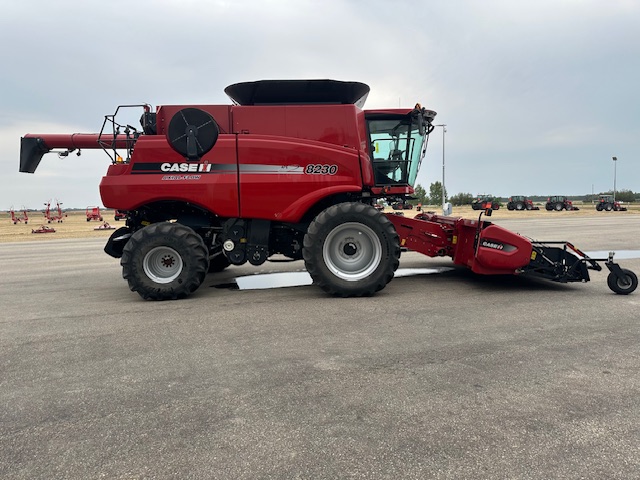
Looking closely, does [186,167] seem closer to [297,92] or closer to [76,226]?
[297,92]

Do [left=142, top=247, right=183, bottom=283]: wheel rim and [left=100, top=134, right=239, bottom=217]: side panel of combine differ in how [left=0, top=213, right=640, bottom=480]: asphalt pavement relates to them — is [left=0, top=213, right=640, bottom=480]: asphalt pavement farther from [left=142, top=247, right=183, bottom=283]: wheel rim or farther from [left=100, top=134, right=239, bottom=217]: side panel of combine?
[left=100, top=134, right=239, bottom=217]: side panel of combine

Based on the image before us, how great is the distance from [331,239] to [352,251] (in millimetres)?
380

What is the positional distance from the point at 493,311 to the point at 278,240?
322 centimetres

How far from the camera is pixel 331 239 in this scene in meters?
5.73

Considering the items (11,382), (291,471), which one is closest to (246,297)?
(11,382)

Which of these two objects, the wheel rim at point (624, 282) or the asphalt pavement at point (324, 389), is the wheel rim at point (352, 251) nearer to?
the asphalt pavement at point (324, 389)

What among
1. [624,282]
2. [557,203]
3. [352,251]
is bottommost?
[624,282]

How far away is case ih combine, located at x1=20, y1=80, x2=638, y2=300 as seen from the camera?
555cm

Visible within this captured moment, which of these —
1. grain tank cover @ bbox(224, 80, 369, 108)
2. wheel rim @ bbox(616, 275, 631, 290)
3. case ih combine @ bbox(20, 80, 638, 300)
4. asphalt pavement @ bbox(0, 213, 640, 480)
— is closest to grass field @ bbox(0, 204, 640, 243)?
case ih combine @ bbox(20, 80, 638, 300)

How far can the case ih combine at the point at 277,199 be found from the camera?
555 cm

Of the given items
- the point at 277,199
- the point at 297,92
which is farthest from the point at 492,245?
the point at 297,92

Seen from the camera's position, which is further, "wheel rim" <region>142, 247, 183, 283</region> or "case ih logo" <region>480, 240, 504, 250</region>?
"case ih logo" <region>480, 240, 504, 250</region>

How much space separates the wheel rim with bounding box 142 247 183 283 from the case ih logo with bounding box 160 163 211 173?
44.4 inches

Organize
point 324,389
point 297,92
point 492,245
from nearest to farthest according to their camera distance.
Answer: point 324,389
point 492,245
point 297,92
